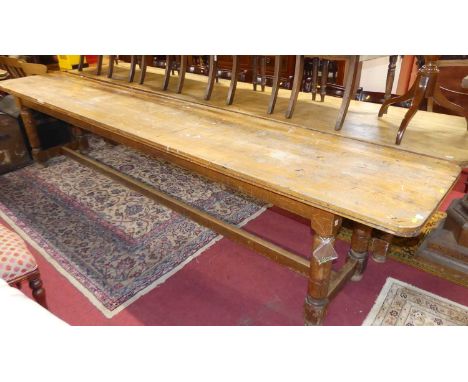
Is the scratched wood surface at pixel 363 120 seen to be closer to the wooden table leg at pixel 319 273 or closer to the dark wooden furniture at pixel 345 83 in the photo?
the dark wooden furniture at pixel 345 83

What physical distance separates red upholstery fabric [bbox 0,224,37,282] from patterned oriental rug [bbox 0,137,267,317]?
0.49 m

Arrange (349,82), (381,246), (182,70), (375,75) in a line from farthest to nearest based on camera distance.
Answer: (375,75)
(182,70)
(381,246)
(349,82)

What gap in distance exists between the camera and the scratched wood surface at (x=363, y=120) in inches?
63.5

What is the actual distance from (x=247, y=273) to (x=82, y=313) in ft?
2.97

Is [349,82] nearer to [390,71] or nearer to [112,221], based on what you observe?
[390,71]

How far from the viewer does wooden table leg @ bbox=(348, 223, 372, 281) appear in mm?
1916

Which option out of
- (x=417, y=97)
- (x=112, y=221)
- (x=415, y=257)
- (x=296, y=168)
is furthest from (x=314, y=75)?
(x=112, y=221)

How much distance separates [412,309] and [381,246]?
1.40ft

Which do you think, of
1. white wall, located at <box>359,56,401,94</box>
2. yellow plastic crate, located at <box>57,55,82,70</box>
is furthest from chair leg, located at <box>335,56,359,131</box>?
yellow plastic crate, located at <box>57,55,82,70</box>

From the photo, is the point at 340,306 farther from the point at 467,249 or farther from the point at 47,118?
the point at 47,118

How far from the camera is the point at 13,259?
144 cm

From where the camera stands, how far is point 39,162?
3314 mm
